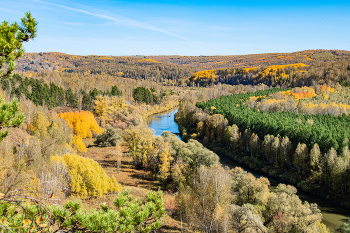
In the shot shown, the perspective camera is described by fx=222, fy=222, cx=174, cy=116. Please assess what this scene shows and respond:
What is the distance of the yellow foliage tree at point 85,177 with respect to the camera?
20609 millimetres

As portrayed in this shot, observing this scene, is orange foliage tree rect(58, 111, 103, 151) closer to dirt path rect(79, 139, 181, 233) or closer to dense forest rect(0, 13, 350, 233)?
dense forest rect(0, 13, 350, 233)

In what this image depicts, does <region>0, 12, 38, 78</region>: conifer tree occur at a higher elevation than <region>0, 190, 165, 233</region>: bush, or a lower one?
higher

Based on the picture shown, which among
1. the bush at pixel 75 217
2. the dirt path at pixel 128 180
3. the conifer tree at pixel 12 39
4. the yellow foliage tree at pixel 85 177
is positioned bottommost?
the dirt path at pixel 128 180

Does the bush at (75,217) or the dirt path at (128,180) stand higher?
the bush at (75,217)

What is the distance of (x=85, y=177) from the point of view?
2116cm

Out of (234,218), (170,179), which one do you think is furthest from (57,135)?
(234,218)

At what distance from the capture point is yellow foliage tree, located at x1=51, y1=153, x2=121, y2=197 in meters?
20.6

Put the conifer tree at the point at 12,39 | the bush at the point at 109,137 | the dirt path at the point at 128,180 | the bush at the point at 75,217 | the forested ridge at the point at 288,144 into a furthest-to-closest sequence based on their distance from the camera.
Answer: the bush at the point at 109,137 → the forested ridge at the point at 288,144 → the dirt path at the point at 128,180 → the conifer tree at the point at 12,39 → the bush at the point at 75,217

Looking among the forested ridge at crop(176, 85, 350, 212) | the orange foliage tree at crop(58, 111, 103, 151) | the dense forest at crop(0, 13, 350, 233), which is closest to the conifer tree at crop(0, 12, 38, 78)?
the dense forest at crop(0, 13, 350, 233)

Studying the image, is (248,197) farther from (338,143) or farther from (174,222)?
(338,143)

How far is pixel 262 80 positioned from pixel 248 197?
165m

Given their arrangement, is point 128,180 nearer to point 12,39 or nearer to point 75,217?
point 75,217

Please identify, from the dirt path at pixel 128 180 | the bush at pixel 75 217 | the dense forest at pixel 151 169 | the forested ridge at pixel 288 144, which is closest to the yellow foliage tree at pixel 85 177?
the dense forest at pixel 151 169

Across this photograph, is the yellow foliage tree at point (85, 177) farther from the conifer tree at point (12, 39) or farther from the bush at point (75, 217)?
the conifer tree at point (12, 39)
